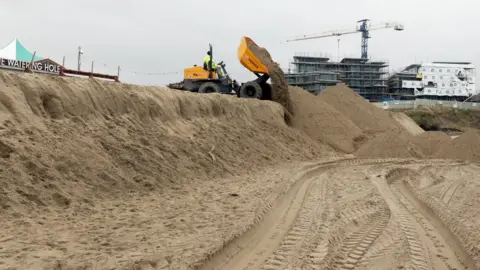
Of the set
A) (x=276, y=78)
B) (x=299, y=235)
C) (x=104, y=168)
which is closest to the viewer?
→ (x=299, y=235)

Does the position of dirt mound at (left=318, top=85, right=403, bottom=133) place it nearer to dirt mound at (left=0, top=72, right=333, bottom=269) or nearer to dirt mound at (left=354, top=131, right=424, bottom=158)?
dirt mound at (left=354, top=131, right=424, bottom=158)

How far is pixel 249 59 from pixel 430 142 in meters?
9.75

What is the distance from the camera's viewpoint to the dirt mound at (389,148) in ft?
61.9

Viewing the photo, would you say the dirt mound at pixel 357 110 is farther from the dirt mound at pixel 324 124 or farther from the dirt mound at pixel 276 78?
the dirt mound at pixel 276 78

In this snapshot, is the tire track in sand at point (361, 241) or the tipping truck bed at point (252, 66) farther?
the tipping truck bed at point (252, 66)

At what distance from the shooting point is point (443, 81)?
111 metres

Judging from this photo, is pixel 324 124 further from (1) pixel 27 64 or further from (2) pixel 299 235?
(2) pixel 299 235

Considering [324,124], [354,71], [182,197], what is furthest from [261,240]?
[354,71]

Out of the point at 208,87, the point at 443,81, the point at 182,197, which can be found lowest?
the point at 182,197

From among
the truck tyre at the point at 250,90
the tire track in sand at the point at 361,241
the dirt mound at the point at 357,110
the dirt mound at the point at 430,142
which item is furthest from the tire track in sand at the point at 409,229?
the dirt mound at the point at 357,110

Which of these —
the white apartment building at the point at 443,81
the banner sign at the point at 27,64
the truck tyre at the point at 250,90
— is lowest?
the truck tyre at the point at 250,90

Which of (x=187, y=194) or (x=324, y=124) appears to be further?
(x=324, y=124)

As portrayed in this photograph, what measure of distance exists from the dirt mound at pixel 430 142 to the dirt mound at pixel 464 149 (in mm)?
303

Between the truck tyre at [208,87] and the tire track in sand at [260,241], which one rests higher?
the truck tyre at [208,87]
